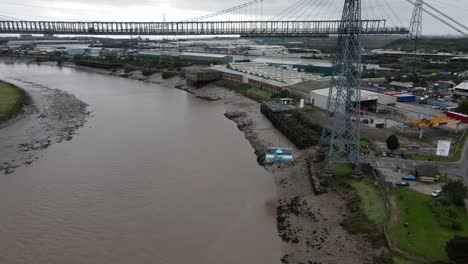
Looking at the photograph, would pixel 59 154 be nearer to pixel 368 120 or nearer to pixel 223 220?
pixel 223 220

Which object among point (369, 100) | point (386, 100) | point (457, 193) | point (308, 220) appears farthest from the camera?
point (386, 100)

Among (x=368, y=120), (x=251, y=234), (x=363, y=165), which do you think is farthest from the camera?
(x=368, y=120)

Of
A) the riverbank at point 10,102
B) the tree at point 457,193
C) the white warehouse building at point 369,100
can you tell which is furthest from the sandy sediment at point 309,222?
the riverbank at point 10,102

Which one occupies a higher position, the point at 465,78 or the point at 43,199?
the point at 465,78

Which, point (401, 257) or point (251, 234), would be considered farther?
point (251, 234)

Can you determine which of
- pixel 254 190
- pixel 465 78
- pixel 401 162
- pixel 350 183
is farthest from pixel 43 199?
pixel 465 78

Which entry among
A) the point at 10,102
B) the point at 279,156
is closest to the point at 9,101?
the point at 10,102

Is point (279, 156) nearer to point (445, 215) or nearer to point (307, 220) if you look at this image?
point (307, 220)

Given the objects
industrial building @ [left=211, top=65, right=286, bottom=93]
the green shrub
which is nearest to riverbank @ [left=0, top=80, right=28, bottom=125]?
industrial building @ [left=211, top=65, right=286, bottom=93]
